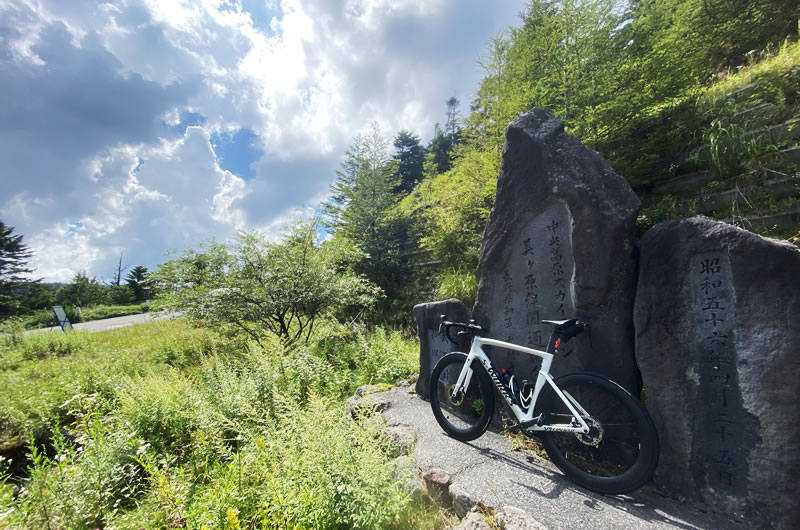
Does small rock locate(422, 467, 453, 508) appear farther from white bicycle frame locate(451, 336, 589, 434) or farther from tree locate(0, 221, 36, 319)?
tree locate(0, 221, 36, 319)

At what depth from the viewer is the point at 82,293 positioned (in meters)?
28.2

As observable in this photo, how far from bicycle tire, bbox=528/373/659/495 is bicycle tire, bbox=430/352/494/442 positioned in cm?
52

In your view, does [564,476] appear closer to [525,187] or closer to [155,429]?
[525,187]

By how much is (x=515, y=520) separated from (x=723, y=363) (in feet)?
5.40

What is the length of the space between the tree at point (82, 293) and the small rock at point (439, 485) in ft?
123

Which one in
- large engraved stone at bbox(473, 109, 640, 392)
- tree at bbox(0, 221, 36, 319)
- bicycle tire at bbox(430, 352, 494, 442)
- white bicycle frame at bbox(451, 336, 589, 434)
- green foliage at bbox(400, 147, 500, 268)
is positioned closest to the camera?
white bicycle frame at bbox(451, 336, 589, 434)

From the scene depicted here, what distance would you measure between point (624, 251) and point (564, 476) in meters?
1.84

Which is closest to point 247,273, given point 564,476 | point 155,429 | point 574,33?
point 155,429

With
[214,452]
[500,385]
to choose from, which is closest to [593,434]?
[500,385]

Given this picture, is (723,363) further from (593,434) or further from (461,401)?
(461,401)

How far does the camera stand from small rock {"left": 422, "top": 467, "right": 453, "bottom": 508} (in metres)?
2.28

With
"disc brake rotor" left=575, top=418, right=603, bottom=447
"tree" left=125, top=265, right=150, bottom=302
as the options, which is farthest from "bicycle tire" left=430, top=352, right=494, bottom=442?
"tree" left=125, top=265, right=150, bottom=302

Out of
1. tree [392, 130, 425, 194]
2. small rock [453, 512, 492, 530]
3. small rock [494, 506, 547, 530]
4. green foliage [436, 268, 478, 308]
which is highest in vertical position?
tree [392, 130, 425, 194]

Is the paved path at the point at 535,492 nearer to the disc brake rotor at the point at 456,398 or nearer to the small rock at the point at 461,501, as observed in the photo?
the small rock at the point at 461,501
